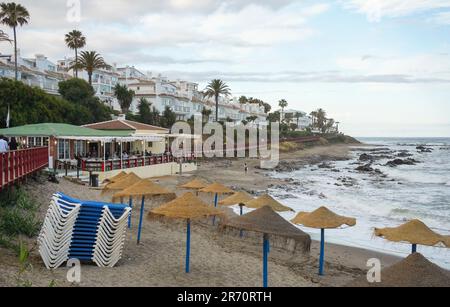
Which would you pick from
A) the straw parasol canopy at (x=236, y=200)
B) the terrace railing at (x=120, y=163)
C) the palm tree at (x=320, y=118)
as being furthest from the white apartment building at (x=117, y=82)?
the palm tree at (x=320, y=118)

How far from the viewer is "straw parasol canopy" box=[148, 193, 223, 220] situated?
10.4 meters

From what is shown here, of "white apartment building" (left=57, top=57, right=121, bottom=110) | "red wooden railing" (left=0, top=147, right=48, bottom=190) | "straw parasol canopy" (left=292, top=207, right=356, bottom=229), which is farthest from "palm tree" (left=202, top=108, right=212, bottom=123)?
"straw parasol canopy" (left=292, top=207, right=356, bottom=229)

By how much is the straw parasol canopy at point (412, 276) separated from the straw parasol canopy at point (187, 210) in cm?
505

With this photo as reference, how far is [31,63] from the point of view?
73.1 metres

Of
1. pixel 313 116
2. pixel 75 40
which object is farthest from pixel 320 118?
pixel 75 40

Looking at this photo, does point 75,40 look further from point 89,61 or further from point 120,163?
point 120,163

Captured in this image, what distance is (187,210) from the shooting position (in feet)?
34.4

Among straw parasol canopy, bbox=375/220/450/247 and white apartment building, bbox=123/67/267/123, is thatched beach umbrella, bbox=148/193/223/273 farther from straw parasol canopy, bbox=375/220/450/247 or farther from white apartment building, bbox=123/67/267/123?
white apartment building, bbox=123/67/267/123

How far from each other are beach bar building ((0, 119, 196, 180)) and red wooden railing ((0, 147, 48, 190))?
6.57 metres

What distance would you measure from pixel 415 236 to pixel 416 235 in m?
0.04

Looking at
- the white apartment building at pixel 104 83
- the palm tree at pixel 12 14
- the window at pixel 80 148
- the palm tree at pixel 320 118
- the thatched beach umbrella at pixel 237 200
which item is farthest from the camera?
the palm tree at pixel 320 118

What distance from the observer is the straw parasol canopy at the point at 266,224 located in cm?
873

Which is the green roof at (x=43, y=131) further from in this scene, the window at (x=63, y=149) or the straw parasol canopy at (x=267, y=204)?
the straw parasol canopy at (x=267, y=204)
